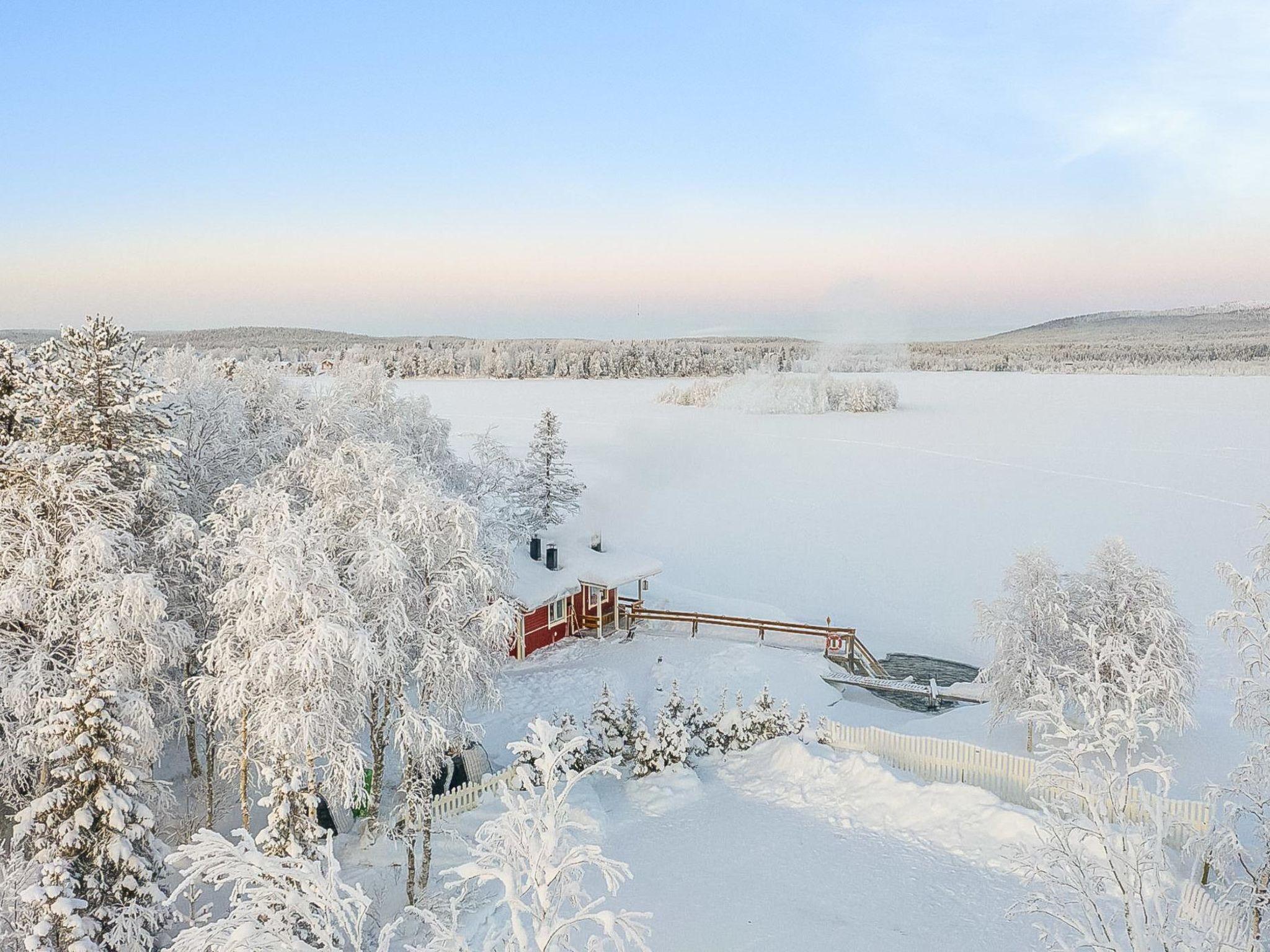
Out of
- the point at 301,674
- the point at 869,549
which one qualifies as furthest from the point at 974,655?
the point at 301,674

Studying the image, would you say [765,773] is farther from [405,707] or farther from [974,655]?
[974,655]

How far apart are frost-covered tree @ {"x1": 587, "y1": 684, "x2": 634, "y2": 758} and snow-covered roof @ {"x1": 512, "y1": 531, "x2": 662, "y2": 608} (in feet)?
21.4

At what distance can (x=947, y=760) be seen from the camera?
642 inches

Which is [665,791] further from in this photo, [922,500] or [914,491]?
[914,491]

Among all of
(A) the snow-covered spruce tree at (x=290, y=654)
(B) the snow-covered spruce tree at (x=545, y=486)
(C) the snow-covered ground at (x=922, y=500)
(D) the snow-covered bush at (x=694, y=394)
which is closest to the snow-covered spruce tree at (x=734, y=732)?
(C) the snow-covered ground at (x=922, y=500)

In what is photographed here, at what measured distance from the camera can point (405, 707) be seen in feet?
40.1

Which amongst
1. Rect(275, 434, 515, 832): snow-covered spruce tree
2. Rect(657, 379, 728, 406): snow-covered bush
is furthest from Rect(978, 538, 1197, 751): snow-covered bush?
Rect(657, 379, 728, 406): snow-covered bush

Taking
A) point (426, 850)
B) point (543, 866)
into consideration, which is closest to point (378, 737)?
point (426, 850)

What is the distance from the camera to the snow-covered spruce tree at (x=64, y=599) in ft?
40.5

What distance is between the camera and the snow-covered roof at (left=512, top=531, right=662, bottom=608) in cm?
2473

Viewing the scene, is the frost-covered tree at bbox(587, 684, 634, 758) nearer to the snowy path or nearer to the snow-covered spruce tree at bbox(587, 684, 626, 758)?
the snow-covered spruce tree at bbox(587, 684, 626, 758)

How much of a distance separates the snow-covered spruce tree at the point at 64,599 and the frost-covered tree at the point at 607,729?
7.94m

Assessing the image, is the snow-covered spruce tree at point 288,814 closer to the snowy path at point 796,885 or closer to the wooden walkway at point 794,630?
the snowy path at point 796,885

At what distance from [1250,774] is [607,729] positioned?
35.8 feet
